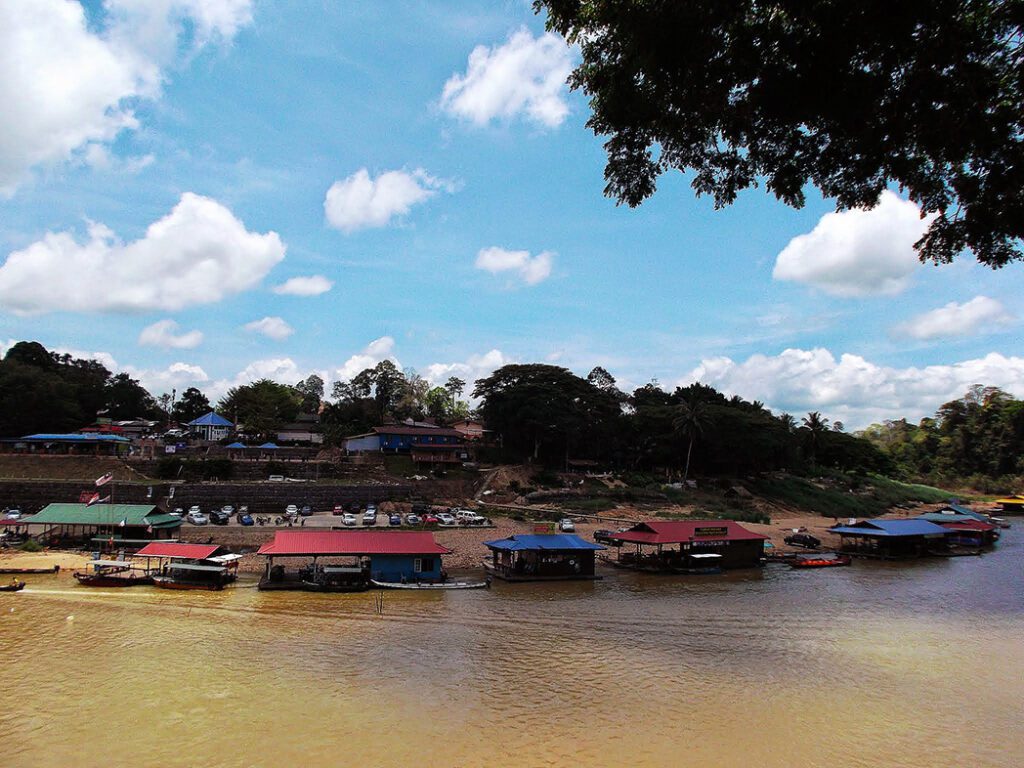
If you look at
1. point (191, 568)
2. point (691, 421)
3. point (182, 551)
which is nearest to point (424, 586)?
point (191, 568)

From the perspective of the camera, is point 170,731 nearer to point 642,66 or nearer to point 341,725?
point 341,725

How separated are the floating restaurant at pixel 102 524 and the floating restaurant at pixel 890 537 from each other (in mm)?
56335

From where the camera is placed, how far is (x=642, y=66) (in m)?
13.2

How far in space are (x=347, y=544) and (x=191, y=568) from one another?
28.8ft

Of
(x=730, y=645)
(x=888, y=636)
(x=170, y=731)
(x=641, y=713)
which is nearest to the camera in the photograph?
(x=170, y=731)

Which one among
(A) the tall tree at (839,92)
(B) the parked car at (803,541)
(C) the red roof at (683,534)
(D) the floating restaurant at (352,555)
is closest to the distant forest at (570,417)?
(B) the parked car at (803,541)

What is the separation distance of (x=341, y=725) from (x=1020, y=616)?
36.5 m

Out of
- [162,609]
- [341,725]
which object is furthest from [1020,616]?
[162,609]

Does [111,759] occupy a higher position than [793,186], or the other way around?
[793,186]

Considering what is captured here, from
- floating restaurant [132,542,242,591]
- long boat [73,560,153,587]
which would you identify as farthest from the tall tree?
long boat [73,560,153,587]

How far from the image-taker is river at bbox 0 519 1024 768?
1725 centimetres

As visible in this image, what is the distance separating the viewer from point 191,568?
3484cm

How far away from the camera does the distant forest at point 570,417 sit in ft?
260

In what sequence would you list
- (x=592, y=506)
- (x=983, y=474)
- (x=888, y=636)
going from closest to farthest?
(x=888, y=636) < (x=592, y=506) < (x=983, y=474)
